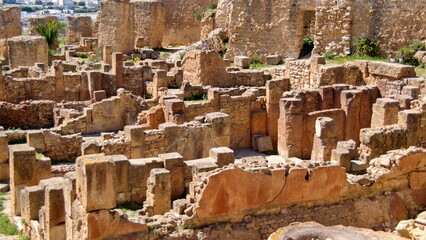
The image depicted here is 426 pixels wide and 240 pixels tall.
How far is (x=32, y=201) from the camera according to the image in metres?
12.6

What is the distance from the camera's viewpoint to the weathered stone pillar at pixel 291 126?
1672 cm

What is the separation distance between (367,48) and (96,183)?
1470 cm

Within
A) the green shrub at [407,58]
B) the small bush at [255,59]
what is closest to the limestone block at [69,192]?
the green shrub at [407,58]

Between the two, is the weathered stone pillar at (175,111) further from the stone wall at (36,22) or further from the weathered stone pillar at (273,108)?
the stone wall at (36,22)

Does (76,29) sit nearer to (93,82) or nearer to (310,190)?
Answer: (93,82)

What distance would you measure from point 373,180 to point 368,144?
1.85 m

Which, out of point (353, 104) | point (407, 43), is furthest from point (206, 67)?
point (407, 43)

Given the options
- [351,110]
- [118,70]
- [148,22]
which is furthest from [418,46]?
[148,22]

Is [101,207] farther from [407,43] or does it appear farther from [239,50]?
[239,50]

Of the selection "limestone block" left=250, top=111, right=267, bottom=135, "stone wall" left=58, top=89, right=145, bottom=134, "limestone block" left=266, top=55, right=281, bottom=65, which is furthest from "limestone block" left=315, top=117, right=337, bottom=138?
"limestone block" left=266, top=55, right=281, bottom=65

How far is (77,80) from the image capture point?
67.9 feet

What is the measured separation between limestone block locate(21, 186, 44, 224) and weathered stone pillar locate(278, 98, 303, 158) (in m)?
6.70

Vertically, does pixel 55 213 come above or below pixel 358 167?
below

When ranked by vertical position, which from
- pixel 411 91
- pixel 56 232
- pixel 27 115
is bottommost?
pixel 56 232
